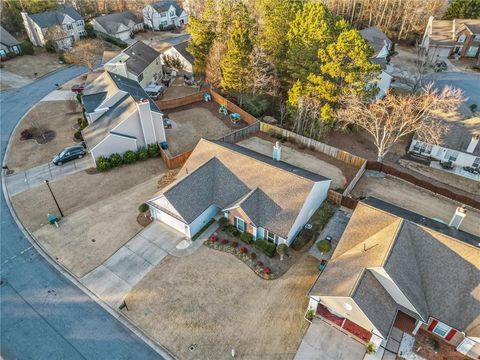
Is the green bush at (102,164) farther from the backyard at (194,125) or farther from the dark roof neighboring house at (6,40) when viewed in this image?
the dark roof neighboring house at (6,40)

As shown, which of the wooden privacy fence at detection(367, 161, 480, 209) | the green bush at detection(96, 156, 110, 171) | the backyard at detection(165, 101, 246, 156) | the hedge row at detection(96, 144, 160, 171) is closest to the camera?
the wooden privacy fence at detection(367, 161, 480, 209)

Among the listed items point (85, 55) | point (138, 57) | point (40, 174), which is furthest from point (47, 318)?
point (85, 55)

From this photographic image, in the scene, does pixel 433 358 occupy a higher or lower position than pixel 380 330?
lower

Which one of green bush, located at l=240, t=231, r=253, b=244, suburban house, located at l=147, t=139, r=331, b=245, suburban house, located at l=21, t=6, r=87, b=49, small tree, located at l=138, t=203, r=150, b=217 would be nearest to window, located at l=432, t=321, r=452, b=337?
suburban house, located at l=147, t=139, r=331, b=245

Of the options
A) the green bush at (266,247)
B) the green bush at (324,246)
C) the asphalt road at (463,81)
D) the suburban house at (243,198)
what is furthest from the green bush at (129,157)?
the asphalt road at (463,81)

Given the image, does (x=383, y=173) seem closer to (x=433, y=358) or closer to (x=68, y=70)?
(x=433, y=358)

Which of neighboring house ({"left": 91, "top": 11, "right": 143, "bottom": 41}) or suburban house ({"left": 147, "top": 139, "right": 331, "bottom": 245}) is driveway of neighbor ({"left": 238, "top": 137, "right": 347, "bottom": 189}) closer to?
suburban house ({"left": 147, "top": 139, "right": 331, "bottom": 245})

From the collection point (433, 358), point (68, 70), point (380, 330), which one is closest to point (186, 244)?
point (380, 330)
